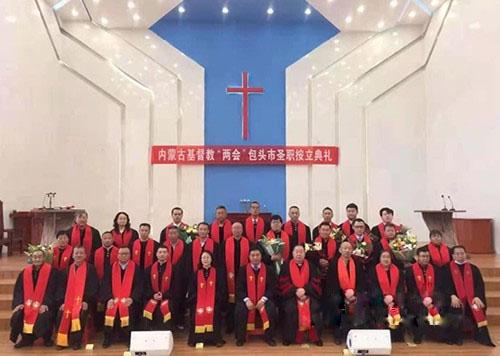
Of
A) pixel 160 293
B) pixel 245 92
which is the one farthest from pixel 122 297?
pixel 245 92

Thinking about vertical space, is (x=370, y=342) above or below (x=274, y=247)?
below

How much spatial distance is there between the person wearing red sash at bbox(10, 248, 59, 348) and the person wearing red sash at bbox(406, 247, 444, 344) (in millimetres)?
3819

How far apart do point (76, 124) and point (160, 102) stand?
74.8 inches

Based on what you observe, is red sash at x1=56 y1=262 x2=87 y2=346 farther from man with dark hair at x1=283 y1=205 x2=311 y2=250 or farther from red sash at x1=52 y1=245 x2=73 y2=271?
man with dark hair at x1=283 y1=205 x2=311 y2=250

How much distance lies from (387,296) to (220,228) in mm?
2485

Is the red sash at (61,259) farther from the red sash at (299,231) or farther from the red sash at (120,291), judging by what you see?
the red sash at (299,231)

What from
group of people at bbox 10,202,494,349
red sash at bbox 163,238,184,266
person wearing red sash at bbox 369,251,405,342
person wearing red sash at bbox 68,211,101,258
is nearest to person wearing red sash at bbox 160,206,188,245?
red sash at bbox 163,238,184,266

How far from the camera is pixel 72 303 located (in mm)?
4750

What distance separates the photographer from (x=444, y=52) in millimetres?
9609

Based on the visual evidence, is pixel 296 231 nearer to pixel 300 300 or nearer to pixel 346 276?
pixel 346 276

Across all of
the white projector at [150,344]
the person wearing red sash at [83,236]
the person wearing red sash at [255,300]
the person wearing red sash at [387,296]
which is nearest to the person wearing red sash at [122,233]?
the person wearing red sash at [83,236]

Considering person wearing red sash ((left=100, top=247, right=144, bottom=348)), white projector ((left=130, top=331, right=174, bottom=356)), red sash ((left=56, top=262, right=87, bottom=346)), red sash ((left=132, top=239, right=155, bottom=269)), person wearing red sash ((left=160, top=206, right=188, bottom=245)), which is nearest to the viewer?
white projector ((left=130, top=331, right=174, bottom=356))

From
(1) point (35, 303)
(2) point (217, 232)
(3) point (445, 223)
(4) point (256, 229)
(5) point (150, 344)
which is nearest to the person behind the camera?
(5) point (150, 344)

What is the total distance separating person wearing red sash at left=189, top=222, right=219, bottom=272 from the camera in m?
5.44
